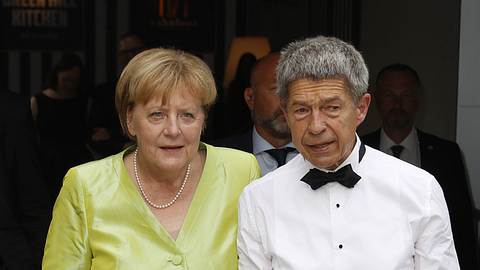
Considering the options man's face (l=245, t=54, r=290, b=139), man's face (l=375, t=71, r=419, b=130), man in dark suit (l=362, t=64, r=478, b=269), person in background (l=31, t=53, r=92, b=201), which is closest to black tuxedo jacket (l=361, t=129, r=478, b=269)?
man in dark suit (l=362, t=64, r=478, b=269)

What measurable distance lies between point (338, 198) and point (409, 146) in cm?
257

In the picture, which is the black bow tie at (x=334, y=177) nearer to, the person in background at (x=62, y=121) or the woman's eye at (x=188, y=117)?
the woman's eye at (x=188, y=117)

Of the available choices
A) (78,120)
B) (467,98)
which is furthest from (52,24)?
(467,98)

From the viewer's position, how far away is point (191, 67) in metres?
3.39

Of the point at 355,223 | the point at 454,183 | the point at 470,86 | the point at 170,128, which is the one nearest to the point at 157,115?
the point at 170,128

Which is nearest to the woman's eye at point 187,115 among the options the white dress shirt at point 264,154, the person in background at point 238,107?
the white dress shirt at point 264,154

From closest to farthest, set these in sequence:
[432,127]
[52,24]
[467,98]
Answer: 1. [467,98]
2. [432,127]
3. [52,24]

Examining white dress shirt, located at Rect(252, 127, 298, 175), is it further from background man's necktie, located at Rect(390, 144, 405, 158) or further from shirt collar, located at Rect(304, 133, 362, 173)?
background man's necktie, located at Rect(390, 144, 405, 158)

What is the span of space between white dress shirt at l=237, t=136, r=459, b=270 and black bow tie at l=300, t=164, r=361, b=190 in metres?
0.02

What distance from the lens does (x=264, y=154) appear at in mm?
4480

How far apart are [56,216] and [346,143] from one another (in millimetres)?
988

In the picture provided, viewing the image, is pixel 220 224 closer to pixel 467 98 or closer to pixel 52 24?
pixel 467 98

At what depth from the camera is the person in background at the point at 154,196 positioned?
10.9 feet

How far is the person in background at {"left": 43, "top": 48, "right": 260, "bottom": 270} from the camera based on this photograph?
3332 mm
